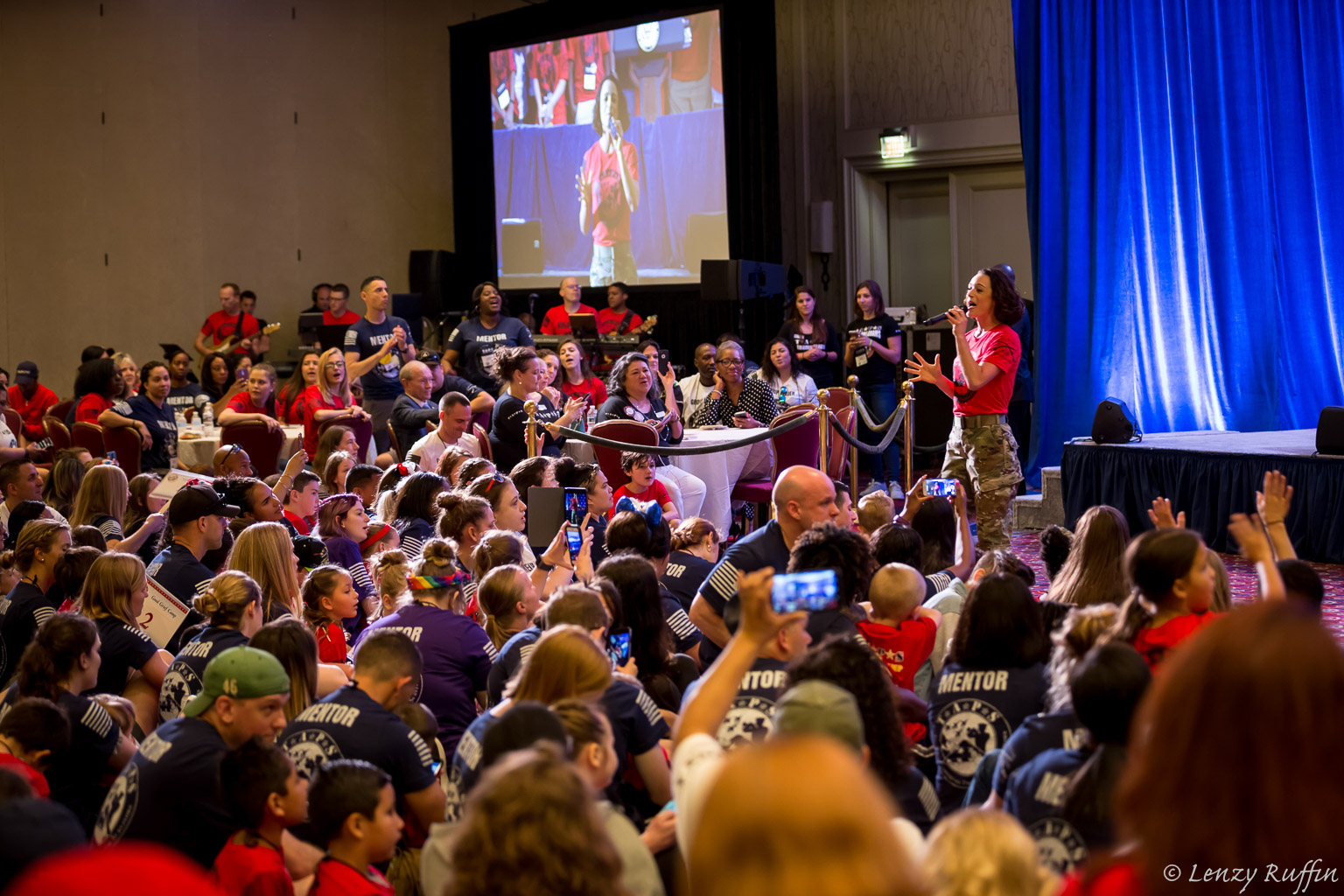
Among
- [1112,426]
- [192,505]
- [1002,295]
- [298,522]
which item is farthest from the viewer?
[1112,426]

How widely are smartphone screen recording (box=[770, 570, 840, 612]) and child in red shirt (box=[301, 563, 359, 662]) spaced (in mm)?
1907

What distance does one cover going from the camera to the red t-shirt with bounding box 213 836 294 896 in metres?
2.14

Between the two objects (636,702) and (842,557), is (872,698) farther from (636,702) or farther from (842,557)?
(842,557)

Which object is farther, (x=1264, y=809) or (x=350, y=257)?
(x=350, y=257)

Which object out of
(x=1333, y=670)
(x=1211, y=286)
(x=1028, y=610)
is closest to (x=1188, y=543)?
(x=1028, y=610)

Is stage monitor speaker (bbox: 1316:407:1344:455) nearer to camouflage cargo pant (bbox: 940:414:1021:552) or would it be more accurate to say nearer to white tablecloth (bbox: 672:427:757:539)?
camouflage cargo pant (bbox: 940:414:1021:552)

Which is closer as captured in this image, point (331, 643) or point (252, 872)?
point (252, 872)

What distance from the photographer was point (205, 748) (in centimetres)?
241

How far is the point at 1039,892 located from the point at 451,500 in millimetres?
3201

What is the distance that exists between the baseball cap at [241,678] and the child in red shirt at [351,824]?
0.39 m

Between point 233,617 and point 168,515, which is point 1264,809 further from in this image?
point 168,515

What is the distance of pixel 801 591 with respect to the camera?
2078mm

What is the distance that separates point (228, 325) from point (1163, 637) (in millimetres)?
11209

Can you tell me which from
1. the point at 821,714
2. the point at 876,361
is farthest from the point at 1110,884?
the point at 876,361
